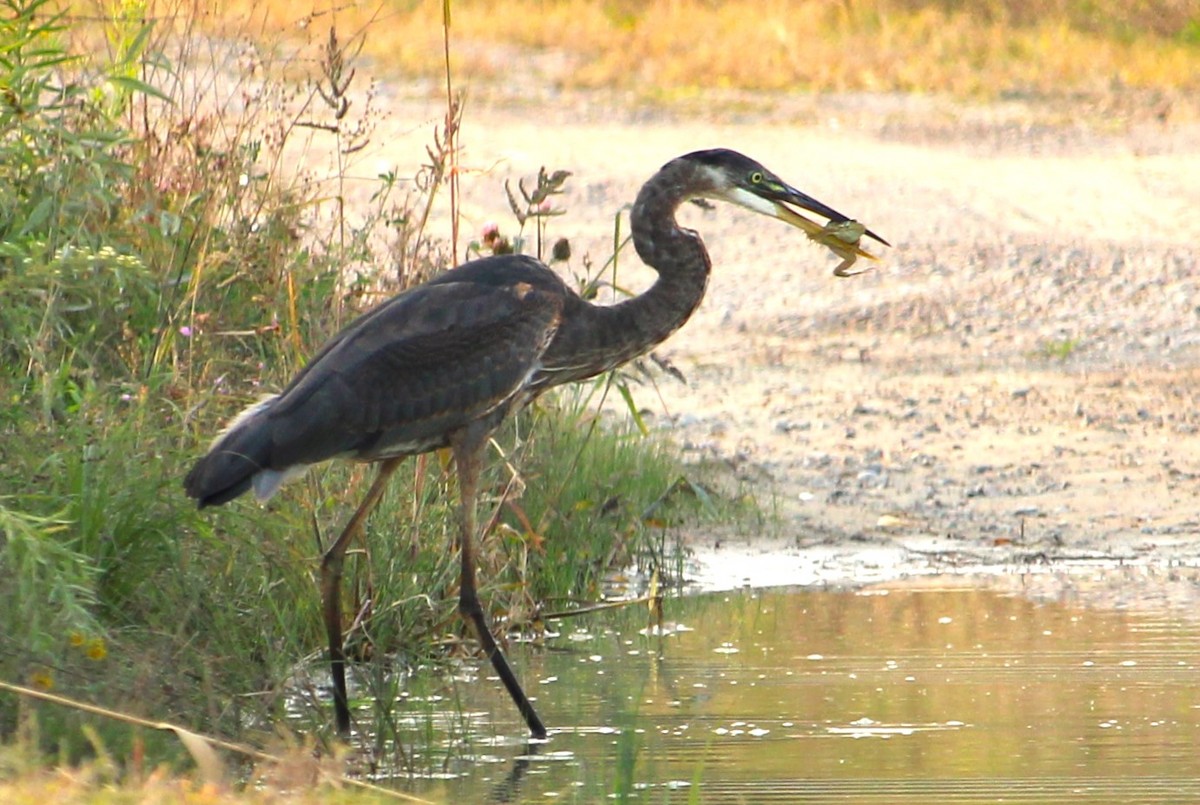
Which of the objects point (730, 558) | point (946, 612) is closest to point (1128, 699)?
point (946, 612)

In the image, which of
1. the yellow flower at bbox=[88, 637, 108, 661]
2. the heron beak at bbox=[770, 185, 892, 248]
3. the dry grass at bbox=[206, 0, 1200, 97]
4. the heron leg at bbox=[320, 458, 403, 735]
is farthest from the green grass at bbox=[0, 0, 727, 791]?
the dry grass at bbox=[206, 0, 1200, 97]

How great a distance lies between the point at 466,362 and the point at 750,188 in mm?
1024

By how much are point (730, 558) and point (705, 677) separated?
6.00 ft

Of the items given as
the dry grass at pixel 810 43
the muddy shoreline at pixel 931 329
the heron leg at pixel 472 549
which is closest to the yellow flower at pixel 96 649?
the heron leg at pixel 472 549

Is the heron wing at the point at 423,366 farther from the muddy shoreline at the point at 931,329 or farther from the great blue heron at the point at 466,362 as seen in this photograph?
the muddy shoreline at the point at 931,329

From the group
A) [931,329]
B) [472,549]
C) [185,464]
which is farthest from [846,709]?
[931,329]

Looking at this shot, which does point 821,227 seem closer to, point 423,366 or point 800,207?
point 800,207

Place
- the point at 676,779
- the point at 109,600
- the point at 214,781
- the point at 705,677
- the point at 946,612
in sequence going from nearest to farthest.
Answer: the point at 214,781
the point at 676,779
the point at 109,600
the point at 705,677
the point at 946,612

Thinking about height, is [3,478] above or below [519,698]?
above

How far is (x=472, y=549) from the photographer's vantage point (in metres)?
6.00

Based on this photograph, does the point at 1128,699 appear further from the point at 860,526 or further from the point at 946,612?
the point at 860,526

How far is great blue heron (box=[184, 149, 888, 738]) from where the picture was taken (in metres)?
5.46

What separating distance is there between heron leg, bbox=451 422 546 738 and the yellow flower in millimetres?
1355

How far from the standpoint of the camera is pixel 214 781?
385 centimetres
